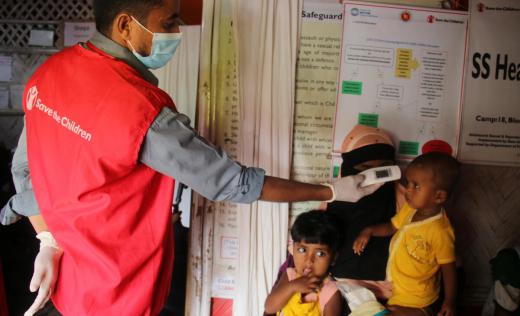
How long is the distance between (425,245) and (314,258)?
42cm

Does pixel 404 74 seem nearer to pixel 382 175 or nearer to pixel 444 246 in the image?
pixel 382 175

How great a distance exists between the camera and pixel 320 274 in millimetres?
1480

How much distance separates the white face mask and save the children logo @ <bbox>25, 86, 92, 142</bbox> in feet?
0.95

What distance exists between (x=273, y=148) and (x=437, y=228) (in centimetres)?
73

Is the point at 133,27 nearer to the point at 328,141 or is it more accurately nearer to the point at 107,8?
the point at 107,8

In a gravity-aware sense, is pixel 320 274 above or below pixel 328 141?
below

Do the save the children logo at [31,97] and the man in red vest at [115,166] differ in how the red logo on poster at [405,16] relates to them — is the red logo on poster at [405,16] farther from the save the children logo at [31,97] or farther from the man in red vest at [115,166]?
the save the children logo at [31,97]

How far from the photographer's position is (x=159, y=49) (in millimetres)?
1181

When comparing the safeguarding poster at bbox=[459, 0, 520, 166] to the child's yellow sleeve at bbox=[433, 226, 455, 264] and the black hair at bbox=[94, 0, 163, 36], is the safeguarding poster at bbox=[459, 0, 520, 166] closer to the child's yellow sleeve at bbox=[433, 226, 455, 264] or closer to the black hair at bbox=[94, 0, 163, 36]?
the child's yellow sleeve at bbox=[433, 226, 455, 264]

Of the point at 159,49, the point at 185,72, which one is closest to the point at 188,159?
the point at 159,49

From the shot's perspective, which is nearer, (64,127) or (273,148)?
(64,127)

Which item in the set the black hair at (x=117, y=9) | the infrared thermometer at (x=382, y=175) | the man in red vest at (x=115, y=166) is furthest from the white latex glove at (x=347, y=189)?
the black hair at (x=117, y=9)

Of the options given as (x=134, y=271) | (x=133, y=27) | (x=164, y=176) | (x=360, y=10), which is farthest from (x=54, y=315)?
(x=360, y=10)

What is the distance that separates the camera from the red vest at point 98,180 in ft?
3.28
